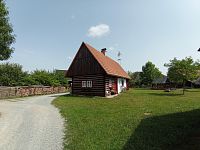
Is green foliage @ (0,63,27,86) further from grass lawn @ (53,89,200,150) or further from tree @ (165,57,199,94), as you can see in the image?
grass lawn @ (53,89,200,150)

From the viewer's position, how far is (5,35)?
57.0 ft

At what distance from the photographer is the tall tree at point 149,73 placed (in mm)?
101500

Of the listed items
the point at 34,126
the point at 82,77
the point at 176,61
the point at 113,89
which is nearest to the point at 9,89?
the point at 82,77

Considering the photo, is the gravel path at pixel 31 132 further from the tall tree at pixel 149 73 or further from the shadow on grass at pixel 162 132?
the tall tree at pixel 149 73

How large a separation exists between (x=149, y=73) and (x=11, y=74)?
60271 millimetres

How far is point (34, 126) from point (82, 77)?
68.6ft

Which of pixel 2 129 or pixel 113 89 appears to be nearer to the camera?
pixel 2 129

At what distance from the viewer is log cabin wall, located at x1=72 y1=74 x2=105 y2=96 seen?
102ft

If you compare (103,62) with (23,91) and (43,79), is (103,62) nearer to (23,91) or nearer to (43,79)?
(23,91)

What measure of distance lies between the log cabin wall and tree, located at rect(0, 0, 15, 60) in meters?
14.5

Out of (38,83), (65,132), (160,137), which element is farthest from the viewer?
(38,83)

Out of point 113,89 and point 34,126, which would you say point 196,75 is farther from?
point 34,126

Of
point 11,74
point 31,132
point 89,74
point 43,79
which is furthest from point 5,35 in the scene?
point 11,74

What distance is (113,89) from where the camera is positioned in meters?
35.4
